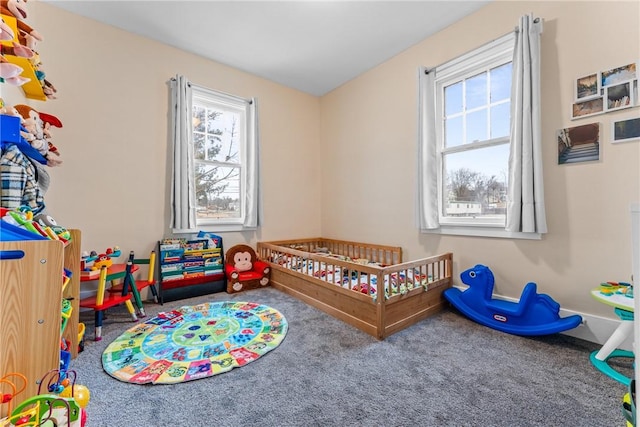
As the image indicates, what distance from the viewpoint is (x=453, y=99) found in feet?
8.72

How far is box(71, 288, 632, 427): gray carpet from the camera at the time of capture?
3.81 ft

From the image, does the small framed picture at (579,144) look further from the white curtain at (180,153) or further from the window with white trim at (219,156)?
Result: the white curtain at (180,153)

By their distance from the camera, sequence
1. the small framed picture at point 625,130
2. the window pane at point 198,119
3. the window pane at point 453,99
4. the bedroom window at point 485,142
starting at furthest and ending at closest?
1. the window pane at point 198,119
2. the window pane at point 453,99
3. the bedroom window at point 485,142
4. the small framed picture at point 625,130

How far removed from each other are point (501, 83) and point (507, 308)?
191 centimetres

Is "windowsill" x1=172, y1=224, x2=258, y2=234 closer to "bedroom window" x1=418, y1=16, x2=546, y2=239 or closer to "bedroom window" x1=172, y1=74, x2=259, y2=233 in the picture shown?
"bedroom window" x1=172, y1=74, x2=259, y2=233

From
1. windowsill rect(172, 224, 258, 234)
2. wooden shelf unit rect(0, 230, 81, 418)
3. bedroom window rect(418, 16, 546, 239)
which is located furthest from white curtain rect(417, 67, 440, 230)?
wooden shelf unit rect(0, 230, 81, 418)

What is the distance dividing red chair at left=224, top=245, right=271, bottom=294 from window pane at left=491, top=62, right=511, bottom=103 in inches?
115

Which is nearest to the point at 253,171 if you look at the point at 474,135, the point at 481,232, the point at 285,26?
the point at 285,26

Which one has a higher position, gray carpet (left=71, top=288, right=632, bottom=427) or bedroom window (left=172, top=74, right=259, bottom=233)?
bedroom window (left=172, top=74, right=259, bottom=233)

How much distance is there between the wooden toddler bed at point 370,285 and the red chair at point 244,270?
0.42 ft

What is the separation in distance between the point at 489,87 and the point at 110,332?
3755 millimetres

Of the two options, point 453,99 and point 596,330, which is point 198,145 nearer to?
point 453,99

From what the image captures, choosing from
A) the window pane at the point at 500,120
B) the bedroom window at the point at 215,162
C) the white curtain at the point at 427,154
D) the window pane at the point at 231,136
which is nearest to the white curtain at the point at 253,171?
the bedroom window at the point at 215,162

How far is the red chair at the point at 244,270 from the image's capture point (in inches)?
116
